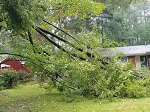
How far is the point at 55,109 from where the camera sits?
8.70 meters

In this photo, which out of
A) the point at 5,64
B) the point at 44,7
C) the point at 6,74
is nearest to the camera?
the point at 44,7

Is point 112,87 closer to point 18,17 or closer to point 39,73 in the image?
point 39,73

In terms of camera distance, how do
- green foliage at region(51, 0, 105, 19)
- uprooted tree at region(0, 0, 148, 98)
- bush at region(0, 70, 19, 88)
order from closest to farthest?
1. uprooted tree at region(0, 0, 148, 98)
2. green foliage at region(51, 0, 105, 19)
3. bush at region(0, 70, 19, 88)

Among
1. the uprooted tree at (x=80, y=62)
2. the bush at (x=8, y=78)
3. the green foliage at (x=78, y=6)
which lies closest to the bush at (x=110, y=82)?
the uprooted tree at (x=80, y=62)

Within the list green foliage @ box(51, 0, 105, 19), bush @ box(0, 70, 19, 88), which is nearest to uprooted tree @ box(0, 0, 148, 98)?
green foliage @ box(51, 0, 105, 19)

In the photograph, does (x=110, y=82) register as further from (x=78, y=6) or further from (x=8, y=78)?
(x=8, y=78)

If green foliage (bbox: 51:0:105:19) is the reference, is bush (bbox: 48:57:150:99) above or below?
below

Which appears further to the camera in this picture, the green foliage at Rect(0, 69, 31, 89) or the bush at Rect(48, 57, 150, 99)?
the green foliage at Rect(0, 69, 31, 89)

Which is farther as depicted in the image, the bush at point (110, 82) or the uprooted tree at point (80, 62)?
the bush at point (110, 82)

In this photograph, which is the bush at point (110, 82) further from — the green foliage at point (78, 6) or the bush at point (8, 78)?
the bush at point (8, 78)

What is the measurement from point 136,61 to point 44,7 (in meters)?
20.3

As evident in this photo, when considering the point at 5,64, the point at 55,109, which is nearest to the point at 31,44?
the point at 55,109

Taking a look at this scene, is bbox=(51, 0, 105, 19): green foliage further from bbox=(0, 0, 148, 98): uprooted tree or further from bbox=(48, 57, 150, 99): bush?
bbox=(48, 57, 150, 99): bush

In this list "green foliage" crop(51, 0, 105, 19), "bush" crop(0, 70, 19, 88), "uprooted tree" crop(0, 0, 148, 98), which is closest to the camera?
"uprooted tree" crop(0, 0, 148, 98)
